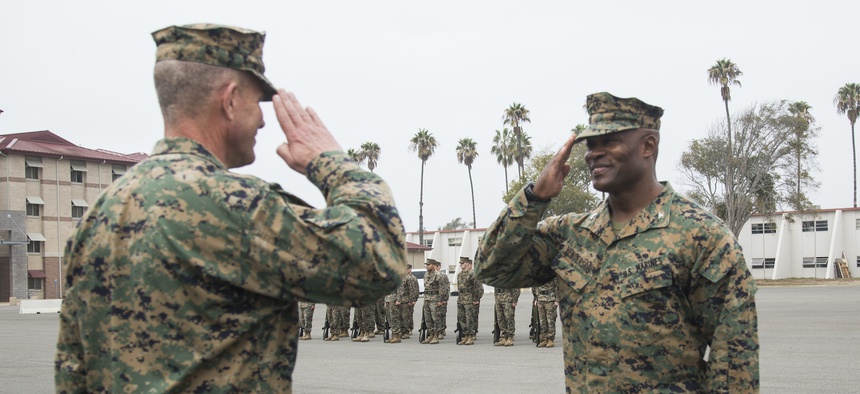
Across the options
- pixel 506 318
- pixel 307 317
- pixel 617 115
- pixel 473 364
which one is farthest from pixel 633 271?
pixel 307 317

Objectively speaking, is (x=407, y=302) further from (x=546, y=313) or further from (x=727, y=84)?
(x=727, y=84)

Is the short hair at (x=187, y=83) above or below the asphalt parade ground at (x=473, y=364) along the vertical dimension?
above

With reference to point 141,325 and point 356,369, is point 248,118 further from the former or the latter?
point 356,369

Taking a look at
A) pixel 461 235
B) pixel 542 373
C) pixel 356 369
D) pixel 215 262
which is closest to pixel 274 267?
pixel 215 262

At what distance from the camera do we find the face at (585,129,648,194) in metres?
4.05

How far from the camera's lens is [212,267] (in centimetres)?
229

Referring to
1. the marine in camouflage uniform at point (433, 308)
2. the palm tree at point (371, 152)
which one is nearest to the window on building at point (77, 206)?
the palm tree at point (371, 152)

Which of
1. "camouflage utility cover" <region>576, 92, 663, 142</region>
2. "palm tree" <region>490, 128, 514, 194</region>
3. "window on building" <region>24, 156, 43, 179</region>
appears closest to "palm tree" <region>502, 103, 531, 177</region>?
"palm tree" <region>490, 128, 514, 194</region>

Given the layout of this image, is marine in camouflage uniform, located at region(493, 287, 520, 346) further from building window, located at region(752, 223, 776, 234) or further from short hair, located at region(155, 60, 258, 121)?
building window, located at region(752, 223, 776, 234)

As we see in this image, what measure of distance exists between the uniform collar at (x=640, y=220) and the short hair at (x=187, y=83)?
2.10 metres

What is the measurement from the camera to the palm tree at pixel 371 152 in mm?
77500

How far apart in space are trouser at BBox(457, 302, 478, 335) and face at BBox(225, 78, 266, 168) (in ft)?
54.8

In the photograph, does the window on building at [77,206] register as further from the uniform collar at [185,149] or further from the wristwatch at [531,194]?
the uniform collar at [185,149]

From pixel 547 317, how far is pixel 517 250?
13.9 meters
